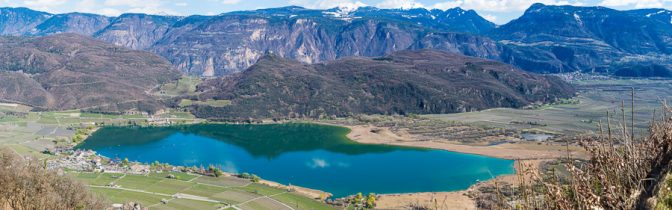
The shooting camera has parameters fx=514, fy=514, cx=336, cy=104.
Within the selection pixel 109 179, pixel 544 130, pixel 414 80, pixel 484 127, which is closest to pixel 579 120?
pixel 544 130

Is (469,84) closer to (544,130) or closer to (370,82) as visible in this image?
(370,82)

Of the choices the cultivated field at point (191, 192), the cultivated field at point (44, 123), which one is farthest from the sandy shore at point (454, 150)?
the cultivated field at point (44, 123)

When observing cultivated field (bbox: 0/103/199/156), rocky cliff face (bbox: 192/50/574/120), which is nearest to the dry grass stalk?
cultivated field (bbox: 0/103/199/156)

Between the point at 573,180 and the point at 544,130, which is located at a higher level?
the point at 573,180

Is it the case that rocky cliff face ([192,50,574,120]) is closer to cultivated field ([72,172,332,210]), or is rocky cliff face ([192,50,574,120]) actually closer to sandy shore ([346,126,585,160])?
Answer: sandy shore ([346,126,585,160])

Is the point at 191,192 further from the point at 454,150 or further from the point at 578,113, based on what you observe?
the point at 578,113

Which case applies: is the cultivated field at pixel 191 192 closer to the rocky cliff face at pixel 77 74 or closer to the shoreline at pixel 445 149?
the shoreline at pixel 445 149
